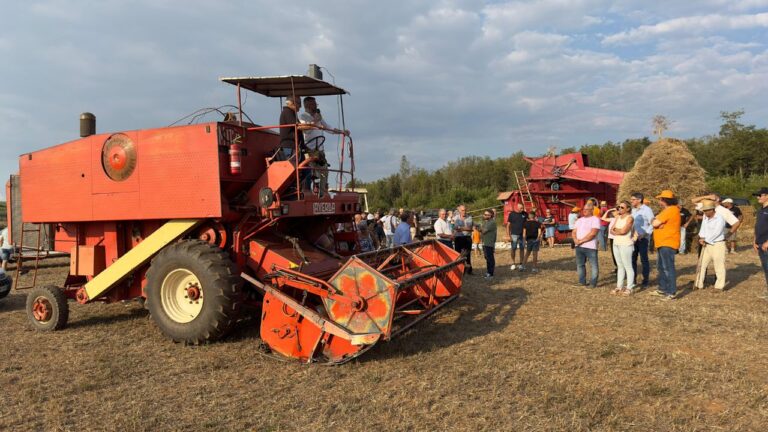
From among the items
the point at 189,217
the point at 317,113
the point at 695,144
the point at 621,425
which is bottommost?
the point at 621,425

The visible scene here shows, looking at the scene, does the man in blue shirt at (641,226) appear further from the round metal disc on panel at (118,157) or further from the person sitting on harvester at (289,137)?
the round metal disc on panel at (118,157)

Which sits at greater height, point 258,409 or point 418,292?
point 418,292

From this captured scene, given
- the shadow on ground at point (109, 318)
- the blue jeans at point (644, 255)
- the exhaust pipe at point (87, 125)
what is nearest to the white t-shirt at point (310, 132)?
the exhaust pipe at point (87, 125)

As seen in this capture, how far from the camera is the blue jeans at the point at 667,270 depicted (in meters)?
8.02

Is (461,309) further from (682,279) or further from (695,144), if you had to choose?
(695,144)

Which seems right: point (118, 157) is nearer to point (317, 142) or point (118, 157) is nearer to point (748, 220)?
point (317, 142)

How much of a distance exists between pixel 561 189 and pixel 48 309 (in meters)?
17.6

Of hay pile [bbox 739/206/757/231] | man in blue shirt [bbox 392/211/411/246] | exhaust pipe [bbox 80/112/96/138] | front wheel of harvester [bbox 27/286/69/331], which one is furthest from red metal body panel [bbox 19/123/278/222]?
hay pile [bbox 739/206/757/231]

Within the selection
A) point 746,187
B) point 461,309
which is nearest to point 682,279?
point 461,309

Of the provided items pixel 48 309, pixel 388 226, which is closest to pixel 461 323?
pixel 48 309

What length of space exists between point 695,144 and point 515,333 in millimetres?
45181

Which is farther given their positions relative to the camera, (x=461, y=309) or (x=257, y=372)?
(x=461, y=309)

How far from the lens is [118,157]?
6473 mm

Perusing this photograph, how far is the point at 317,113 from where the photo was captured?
7.02 meters
